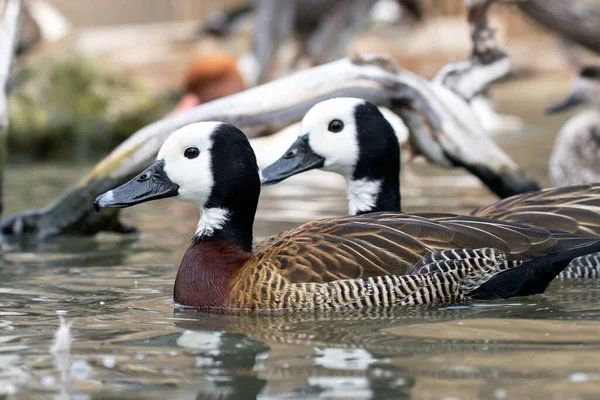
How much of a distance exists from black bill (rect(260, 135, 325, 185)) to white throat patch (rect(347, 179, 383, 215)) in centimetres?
23

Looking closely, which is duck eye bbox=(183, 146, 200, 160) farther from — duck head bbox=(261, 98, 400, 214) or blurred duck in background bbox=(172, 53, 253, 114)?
blurred duck in background bbox=(172, 53, 253, 114)

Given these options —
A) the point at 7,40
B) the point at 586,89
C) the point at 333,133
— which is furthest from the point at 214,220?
the point at 586,89

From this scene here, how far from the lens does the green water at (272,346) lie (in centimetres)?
377

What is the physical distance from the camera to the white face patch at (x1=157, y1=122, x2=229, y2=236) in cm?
527

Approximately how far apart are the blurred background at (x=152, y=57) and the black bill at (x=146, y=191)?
13.7 ft

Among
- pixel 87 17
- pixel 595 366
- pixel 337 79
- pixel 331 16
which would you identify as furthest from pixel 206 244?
pixel 87 17

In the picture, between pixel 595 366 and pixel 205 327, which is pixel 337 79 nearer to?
pixel 205 327

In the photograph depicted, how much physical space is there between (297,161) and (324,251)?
3.54 ft

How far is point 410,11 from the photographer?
1903 cm

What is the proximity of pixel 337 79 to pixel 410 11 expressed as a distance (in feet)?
39.0

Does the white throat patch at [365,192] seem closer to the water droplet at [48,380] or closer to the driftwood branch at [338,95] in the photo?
the driftwood branch at [338,95]

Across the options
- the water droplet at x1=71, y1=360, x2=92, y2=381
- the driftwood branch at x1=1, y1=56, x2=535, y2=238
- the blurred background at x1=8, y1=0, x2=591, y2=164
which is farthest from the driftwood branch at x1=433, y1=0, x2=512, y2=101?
the water droplet at x1=71, y1=360, x2=92, y2=381

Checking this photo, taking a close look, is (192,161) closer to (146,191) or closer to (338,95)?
(146,191)

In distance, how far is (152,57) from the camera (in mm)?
19484
